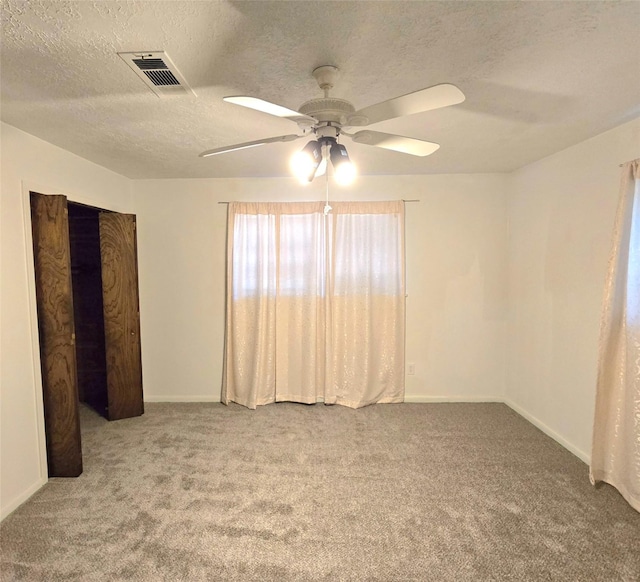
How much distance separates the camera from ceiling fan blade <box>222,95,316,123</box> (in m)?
1.25

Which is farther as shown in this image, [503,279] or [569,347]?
[503,279]

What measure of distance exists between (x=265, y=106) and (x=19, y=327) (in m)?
2.10

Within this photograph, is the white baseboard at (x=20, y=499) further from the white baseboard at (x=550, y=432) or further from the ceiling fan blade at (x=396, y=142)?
the white baseboard at (x=550, y=432)

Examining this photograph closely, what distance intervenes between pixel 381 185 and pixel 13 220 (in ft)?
9.73

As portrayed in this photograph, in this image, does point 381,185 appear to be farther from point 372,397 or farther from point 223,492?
point 223,492

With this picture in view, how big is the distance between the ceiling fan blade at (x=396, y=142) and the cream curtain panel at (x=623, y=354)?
137 centimetres

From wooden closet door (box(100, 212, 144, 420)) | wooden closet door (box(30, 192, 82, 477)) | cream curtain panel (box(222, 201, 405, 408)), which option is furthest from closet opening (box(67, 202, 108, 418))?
cream curtain panel (box(222, 201, 405, 408))

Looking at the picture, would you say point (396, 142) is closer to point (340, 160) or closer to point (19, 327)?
point (340, 160)

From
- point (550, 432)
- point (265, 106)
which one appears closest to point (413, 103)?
point (265, 106)

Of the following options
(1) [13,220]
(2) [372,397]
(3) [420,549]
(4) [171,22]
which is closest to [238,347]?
(2) [372,397]

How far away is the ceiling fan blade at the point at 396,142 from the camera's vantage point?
155 centimetres

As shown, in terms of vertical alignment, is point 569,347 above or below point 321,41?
below

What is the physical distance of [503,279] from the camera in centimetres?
350

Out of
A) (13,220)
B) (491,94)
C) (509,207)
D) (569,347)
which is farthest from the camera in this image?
(509,207)
